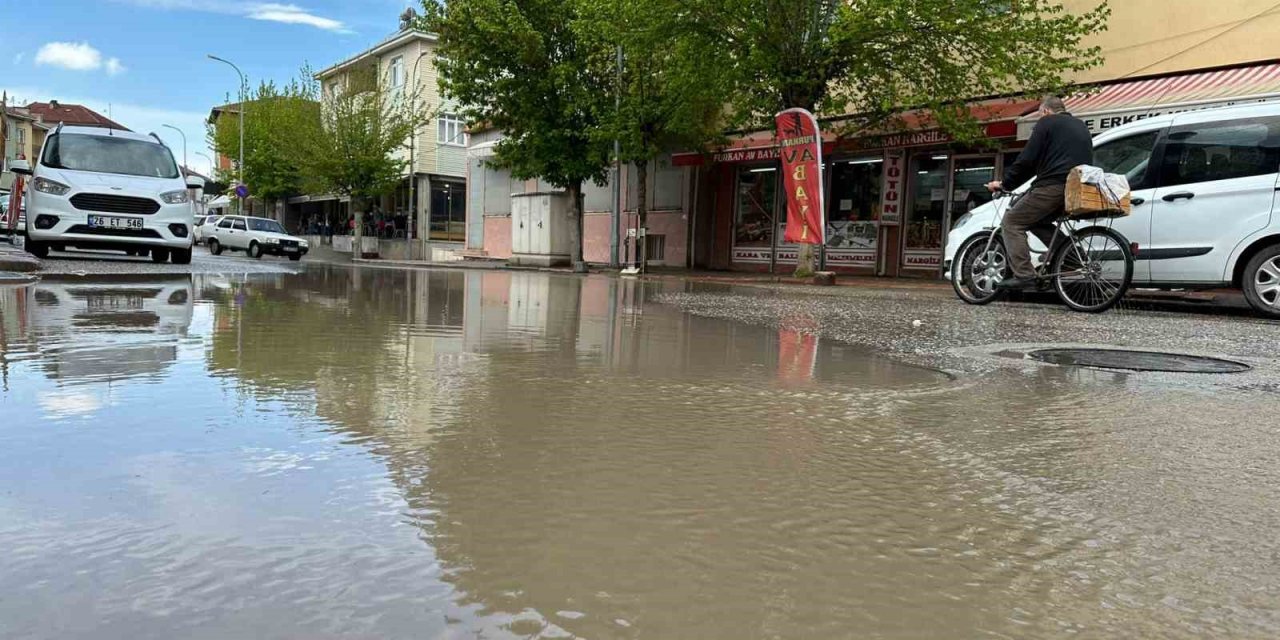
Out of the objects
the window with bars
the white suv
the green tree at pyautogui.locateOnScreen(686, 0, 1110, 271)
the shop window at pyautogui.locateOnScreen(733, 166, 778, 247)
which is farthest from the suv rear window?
the window with bars

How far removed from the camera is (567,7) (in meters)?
23.2

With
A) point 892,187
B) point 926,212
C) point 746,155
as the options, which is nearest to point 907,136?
point 892,187

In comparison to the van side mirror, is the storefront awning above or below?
above

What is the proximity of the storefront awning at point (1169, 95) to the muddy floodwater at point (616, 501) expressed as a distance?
461 inches

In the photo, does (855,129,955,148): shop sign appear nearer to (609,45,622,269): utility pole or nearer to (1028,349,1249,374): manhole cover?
(609,45,622,269): utility pole

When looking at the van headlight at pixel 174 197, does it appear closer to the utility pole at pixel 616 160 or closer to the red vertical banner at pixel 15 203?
the red vertical banner at pixel 15 203

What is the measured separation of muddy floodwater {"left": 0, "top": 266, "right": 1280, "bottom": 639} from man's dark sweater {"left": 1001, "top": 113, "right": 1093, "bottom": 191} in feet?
13.9

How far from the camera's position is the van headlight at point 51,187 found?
12.4m

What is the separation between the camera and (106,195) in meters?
12.6

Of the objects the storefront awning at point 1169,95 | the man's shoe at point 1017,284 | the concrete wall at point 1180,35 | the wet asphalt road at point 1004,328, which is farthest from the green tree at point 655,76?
the man's shoe at point 1017,284

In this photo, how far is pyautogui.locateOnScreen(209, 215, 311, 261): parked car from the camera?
3459 cm

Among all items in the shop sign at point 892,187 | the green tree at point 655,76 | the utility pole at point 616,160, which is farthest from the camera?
the utility pole at point 616,160

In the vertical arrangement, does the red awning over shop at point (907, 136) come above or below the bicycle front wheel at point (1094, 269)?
above

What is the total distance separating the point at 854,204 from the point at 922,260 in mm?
2487
